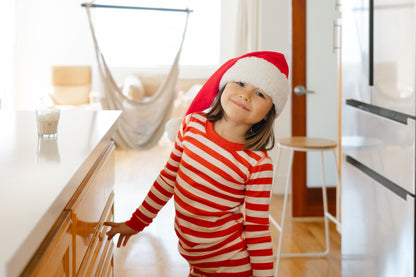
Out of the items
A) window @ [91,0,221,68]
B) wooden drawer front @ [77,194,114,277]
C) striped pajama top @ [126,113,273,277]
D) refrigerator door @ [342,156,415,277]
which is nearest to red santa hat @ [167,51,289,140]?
striped pajama top @ [126,113,273,277]

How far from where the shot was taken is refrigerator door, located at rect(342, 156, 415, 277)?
1.66 metres

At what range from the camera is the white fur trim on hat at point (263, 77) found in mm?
1354

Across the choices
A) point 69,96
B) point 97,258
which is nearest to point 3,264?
point 97,258

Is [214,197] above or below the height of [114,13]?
below

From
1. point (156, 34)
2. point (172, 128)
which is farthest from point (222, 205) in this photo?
point (156, 34)

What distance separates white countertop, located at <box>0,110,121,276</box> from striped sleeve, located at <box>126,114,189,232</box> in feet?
0.62

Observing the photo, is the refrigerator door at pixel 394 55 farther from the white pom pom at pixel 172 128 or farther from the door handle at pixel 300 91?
the door handle at pixel 300 91

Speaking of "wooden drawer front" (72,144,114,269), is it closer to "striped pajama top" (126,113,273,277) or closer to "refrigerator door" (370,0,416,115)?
"striped pajama top" (126,113,273,277)

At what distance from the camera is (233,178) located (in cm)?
132

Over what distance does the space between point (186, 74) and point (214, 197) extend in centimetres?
681

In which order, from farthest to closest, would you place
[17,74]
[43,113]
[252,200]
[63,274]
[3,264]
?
[17,74], [43,113], [252,200], [63,274], [3,264]

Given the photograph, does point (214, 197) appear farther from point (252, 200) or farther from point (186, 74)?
point (186, 74)

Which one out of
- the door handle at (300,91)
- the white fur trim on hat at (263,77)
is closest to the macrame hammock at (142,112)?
the door handle at (300,91)

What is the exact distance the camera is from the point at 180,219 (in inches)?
54.6
